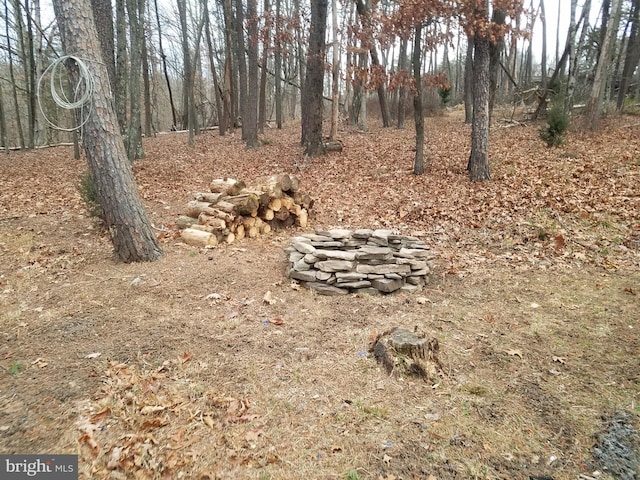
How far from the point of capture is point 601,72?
12.0m

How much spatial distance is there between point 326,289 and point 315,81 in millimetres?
9042

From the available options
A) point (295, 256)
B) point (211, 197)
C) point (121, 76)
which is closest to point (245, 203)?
point (211, 197)

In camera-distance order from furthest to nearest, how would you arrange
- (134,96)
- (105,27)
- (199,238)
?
1. (134,96)
2. (105,27)
3. (199,238)

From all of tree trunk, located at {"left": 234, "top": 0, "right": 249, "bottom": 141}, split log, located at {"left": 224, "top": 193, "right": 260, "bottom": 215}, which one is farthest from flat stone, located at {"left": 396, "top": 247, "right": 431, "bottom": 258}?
tree trunk, located at {"left": 234, "top": 0, "right": 249, "bottom": 141}

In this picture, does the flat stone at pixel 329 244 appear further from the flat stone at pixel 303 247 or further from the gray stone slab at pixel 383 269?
the gray stone slab at pixel 383 269

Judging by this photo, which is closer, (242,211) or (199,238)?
(199,238)

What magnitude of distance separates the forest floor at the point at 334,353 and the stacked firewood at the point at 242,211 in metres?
0.28

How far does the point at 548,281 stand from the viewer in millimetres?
5121

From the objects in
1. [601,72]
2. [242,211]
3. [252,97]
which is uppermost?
[601,72]

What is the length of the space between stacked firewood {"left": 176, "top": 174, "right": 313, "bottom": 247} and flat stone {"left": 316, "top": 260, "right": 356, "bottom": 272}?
2113mm

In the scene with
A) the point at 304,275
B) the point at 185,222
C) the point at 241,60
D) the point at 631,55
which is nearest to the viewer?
the point at 304,275

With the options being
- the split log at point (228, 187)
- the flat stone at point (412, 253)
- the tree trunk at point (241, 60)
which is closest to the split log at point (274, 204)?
the split log at point (228, 187)

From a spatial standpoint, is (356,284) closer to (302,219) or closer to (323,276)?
(323,276)

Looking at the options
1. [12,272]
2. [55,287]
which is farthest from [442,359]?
[12,272]
